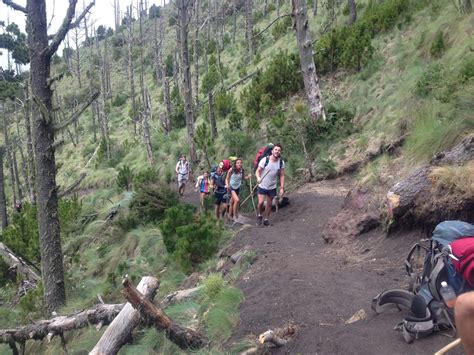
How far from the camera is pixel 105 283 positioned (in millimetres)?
9047

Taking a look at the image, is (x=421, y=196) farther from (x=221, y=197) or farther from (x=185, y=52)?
(x=185, y=52)

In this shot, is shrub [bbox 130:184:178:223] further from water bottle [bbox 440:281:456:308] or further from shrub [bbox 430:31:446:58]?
water bottle [bbox 440:281:456:308]

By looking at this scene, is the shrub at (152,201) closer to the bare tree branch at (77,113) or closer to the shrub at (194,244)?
the shrub at (194,244)

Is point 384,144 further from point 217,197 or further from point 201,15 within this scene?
point 201,15

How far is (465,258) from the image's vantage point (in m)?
3.04

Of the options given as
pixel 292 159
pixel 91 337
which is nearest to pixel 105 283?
pixel 91 337

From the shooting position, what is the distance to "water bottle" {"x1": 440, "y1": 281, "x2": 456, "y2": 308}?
324 centimetres

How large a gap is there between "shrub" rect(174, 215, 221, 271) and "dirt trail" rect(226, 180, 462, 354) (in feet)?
1.75

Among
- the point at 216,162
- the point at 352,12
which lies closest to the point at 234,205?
the point at 216,162

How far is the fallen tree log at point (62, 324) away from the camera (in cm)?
598

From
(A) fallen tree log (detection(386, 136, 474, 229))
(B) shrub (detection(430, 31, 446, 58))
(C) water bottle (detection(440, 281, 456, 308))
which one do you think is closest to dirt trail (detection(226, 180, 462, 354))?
(A) fallen tree log (detection(386, 136, 474, 229))

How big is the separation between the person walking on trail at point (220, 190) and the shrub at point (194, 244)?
87.4 inches

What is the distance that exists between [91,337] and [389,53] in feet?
39.0

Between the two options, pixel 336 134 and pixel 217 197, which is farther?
pixel 336 134
